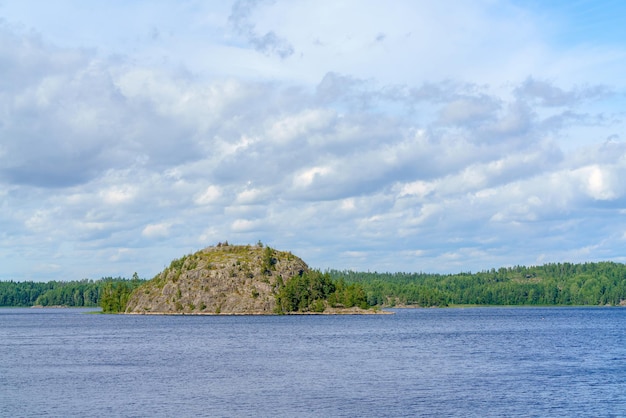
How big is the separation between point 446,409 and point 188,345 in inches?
3398

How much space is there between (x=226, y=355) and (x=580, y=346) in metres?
65.3

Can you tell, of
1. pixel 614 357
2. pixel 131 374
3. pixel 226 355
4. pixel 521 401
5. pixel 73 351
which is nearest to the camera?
pixel 521 401

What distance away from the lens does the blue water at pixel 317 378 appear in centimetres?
6806

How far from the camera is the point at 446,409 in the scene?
6688cm

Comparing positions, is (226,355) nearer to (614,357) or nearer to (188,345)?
(188,345)

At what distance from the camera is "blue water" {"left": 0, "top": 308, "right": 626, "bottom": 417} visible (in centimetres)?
6806

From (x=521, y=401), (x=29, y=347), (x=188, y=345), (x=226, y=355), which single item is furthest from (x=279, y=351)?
(x=521, y=401)

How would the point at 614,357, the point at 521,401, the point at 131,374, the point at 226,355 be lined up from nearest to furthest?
the point at 521,401
the point at 131,374
the point at 614,357
the point at 226,355

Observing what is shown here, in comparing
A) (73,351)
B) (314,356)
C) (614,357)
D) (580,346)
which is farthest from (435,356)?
(73,351)

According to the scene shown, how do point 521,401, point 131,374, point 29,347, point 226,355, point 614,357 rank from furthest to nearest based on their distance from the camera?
point 29,347
point 226,355
point 614,357
point 131,374
point 521,401

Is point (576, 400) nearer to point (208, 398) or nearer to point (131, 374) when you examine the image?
point (208, 398)

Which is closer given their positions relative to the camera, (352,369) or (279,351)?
(352,369)

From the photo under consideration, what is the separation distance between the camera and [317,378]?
8881 centimetres

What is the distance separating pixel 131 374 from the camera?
94.4 m
